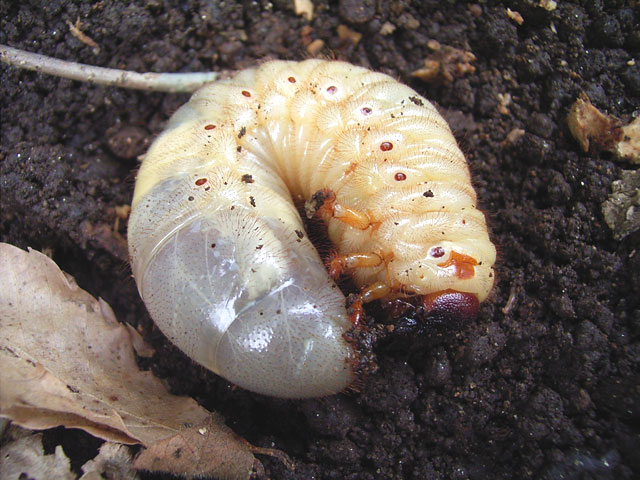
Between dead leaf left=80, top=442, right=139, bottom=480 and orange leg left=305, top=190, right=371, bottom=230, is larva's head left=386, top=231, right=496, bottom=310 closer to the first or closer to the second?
orange leg left=305, top=190, right=371, bottom=230

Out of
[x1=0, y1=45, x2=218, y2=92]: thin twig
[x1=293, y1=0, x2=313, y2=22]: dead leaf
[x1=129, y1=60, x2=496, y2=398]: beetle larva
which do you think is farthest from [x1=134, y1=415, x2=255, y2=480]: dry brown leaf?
[x1=293, y1=0, x2=313, y2=22]: dead leaf

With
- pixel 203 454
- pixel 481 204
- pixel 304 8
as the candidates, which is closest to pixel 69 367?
pixel 203 454

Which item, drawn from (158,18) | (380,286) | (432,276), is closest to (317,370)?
(380,286)

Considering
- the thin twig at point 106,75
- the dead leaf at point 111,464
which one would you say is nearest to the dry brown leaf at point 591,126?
the thin twig at point 106,75

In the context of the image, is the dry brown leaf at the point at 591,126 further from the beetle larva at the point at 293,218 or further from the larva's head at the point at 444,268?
the larva's head at the point at 444,268

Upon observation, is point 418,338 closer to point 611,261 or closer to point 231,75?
point 611,261

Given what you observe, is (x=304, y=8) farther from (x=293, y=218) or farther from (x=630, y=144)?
(x=630, y=144)
